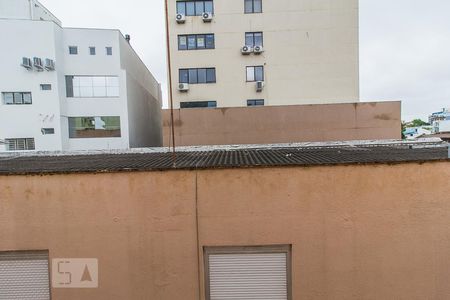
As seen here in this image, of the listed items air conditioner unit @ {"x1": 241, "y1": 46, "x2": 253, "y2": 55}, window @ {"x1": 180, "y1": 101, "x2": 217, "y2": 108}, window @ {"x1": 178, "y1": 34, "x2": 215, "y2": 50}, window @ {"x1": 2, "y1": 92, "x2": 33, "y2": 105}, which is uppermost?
window @ {"x1": 178, "y1": 34, "x2": 215, "y2": 50}

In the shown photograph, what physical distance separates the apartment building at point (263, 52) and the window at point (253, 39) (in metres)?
0.07

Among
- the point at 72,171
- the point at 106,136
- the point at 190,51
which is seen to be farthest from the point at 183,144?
the point at 72,171

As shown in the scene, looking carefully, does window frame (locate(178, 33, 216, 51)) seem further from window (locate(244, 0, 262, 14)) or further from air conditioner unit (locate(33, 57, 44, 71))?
air conditioner unit (locate(33, 57, 44, 71))

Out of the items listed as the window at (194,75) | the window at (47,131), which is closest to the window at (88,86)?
the window at (47,131)

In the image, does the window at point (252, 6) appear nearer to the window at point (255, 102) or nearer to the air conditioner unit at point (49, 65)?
the window at point (255, 102)

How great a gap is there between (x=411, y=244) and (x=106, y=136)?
24102mm

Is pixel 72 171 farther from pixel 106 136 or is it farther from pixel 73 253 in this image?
pixel 106 136

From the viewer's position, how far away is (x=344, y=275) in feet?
16.8

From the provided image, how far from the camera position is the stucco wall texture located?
5.11 meters

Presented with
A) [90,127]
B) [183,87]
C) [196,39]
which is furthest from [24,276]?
[90,127]

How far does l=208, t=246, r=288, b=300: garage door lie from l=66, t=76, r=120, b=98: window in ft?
75.4

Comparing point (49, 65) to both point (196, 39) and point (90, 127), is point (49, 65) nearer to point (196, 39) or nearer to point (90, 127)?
point (90, 127)

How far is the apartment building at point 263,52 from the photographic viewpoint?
21031 millimetres

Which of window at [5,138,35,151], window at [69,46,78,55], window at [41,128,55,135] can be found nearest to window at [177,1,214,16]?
window at [69,46,78,55]
